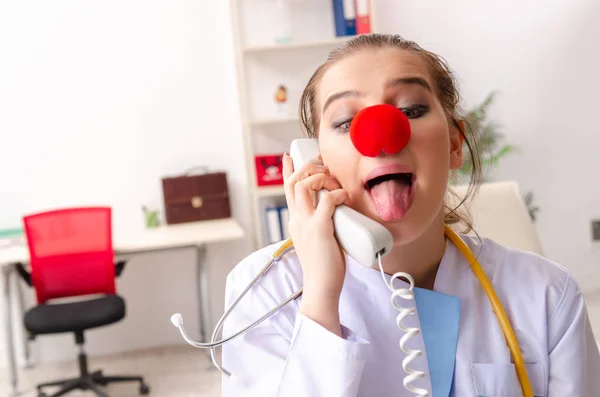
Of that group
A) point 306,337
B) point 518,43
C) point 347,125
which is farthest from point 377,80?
point 518,43

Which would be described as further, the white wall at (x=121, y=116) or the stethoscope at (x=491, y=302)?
the white wall at (x=121, y=116)

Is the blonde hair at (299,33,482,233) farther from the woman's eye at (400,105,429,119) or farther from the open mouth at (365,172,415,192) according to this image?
the open mouth at (365,172,415,192)

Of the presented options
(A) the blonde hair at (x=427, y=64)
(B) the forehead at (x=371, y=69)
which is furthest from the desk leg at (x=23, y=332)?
(B) the forehead at (x=371, y=69)

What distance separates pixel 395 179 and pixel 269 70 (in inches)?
129

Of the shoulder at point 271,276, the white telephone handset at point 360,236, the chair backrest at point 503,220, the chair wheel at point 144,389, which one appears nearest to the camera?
the white telephone handset at point 360,236

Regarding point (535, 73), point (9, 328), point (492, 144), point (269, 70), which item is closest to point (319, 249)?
point (9, 328)

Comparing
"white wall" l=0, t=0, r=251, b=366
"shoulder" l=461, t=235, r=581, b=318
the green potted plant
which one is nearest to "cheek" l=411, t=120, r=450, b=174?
"shoulder" l=461, t=235, r=581, b=318

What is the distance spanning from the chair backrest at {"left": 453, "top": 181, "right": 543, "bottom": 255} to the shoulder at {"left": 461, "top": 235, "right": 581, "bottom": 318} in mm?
892

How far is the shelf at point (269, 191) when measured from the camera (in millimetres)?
3941

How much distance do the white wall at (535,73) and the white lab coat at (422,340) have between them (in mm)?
3271

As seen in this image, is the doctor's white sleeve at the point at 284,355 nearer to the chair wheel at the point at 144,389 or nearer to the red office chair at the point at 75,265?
the red office chair at the point at 75,265

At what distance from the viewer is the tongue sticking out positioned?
38.5 inches

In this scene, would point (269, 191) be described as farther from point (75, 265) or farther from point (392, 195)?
point (392, 195)

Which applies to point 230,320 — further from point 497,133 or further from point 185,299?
point 497,133
